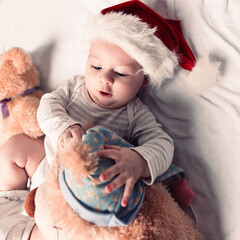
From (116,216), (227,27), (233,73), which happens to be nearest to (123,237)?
(116,216)

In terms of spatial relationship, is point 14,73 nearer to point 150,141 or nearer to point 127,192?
point 150,141

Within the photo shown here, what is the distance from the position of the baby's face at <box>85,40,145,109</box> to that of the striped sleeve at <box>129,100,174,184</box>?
0.25ft

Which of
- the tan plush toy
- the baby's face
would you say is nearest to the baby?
the baby's face

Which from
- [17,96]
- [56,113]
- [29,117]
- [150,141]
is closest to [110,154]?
[150,141]

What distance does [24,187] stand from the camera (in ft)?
3.38

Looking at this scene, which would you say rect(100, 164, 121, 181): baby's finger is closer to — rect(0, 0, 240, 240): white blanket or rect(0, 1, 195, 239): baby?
rect(0, 1, 195, 239): baby

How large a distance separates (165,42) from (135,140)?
327 millimetres

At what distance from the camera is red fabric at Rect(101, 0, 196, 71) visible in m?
0.79

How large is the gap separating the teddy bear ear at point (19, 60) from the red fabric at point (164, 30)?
1.33ft

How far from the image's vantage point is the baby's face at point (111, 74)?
0.78 meters

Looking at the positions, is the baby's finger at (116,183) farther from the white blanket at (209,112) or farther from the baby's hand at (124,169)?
the white blanket at (209,112)

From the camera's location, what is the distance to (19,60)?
3.37ft

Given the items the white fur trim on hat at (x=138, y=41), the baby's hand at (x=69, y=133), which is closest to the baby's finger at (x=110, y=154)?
the baby's hand at (x=69, y=133)

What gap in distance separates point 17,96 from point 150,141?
615 millimetres
